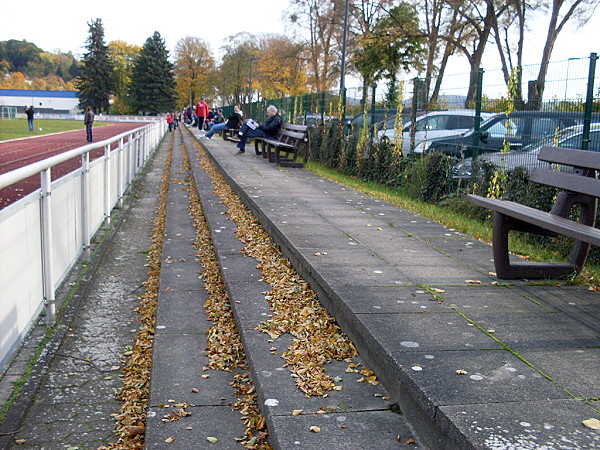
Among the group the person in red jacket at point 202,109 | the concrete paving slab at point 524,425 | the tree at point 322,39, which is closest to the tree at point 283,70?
the tree at point 322,39

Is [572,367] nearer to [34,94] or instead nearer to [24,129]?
[24,129]

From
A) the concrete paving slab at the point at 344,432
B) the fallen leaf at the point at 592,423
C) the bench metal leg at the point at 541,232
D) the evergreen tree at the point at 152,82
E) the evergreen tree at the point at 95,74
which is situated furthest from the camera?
the evergreen tree at the point at 95,74

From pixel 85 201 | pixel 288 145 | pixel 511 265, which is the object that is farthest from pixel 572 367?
pixel 288 145

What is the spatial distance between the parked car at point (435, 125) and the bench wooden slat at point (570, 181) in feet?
15.8

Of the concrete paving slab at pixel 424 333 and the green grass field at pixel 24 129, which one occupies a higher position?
the concrete paving slab at pixel 424 333

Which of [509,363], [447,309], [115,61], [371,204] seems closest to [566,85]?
[371,204]

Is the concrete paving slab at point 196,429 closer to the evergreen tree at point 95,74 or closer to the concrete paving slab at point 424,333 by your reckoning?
the concrete paving slab at point 424,333

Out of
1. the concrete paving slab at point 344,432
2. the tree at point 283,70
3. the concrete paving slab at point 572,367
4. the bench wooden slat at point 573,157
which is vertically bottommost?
the concrete paving slab at point 344,432

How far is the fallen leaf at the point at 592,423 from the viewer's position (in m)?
2.47

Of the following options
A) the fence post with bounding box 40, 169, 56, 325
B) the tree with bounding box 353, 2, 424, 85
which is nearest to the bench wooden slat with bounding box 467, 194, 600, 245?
the fence post with bounding box 40, 169, 56, 325

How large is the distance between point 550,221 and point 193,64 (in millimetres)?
98935

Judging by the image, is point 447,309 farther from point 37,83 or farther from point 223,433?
point 37,83

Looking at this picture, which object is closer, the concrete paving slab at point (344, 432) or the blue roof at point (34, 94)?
the concrete paving slab at point (344, 432)

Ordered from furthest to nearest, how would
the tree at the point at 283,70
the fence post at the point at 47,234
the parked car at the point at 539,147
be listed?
the tree at the point at 283,70, the parked car at the point at 539,147, the fence post at the point at 47,234
